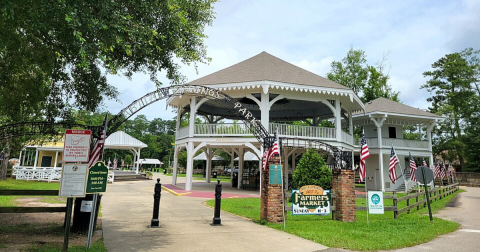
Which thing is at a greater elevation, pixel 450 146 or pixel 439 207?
pixel 450 146

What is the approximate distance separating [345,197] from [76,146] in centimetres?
785

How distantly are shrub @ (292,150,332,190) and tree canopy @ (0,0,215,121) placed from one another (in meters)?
6.62

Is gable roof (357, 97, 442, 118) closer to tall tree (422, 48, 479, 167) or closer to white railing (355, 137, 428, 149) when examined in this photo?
white railing (355, 137, 428, 149)

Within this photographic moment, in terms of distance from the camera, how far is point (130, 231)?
A: 7.48 metres

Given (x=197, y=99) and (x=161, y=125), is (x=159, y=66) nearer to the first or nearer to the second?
(x=197, y=99)

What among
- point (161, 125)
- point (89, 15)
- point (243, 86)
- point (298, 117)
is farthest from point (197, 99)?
point (161, 125)

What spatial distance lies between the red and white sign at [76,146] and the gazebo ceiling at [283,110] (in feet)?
55.3

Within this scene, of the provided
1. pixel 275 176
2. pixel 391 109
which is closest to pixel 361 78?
pixel 391 109

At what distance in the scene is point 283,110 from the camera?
26.0m

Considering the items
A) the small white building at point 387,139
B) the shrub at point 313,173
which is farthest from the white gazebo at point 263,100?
the small white building at point 387,139

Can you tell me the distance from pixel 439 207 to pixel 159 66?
Result: 49.0 ft

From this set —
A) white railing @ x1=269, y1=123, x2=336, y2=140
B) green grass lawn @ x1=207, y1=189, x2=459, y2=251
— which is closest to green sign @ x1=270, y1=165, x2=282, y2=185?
green grass lawn @ x1=207, y1=189, x2=459, y2=251

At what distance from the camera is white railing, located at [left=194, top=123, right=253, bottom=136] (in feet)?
58.6

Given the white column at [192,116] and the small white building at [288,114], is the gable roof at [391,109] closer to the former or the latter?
the small white building at [288,114]
